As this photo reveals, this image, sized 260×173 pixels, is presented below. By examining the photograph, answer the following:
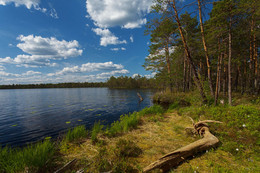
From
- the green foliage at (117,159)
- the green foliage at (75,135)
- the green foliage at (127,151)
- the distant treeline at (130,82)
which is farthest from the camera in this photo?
the distant treeline at (130,82)

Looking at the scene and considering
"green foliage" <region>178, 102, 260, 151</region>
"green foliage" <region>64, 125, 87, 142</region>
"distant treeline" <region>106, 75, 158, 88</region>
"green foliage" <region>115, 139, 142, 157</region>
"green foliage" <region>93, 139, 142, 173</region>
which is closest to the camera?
"green foliage" <region>93, 139, 142, 173</region>

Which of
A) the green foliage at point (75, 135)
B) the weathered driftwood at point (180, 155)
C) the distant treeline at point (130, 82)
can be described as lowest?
the green foliage at point (75, 135)

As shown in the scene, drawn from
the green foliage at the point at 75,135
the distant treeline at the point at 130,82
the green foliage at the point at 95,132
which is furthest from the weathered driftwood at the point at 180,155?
the distant treeline at the point at 130,82

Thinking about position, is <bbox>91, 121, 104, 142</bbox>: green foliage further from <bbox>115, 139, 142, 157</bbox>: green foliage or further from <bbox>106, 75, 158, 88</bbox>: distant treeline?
<bbox>106, 75, 158, 88</bbox>: distant treeline

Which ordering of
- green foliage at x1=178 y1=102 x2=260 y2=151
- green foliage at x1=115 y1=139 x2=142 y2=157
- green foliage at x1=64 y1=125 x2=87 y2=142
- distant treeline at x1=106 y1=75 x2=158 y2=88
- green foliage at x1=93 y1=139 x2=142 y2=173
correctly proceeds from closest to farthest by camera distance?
green foliage at x1=93 y1=139 x2=142 y2=173, green foliage at x1=115 y1=139 x2=142 y2=157, green foliage at x1=178 y1=102 x2=260 y2=151, green foliage at x1=64 y1=125 x2=87 y2=142, distant treeline at x1=106 y1=75 x2=158 y2=88

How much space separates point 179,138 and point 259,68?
16496 millimetres

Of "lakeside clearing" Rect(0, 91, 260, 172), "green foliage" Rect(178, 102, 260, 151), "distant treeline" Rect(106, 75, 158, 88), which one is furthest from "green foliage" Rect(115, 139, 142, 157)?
"distant treeline" Rect(106, 75, 158, 88)

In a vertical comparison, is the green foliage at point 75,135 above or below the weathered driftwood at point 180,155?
below

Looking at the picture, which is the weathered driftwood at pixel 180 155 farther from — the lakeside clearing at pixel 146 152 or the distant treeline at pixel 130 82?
the distant treeline at pixel 130 82

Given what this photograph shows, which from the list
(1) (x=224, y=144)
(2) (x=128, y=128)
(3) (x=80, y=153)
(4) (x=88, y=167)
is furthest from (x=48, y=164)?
(1) (x=224, y=144)

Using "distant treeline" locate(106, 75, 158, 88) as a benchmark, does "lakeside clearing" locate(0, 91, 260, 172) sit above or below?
below

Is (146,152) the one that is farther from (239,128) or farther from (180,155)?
(239,128)

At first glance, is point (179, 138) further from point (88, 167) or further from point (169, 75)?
point (169, 75)

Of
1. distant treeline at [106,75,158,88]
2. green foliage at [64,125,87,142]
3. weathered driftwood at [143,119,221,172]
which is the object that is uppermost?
distant treeline at [106,75,158,88]
